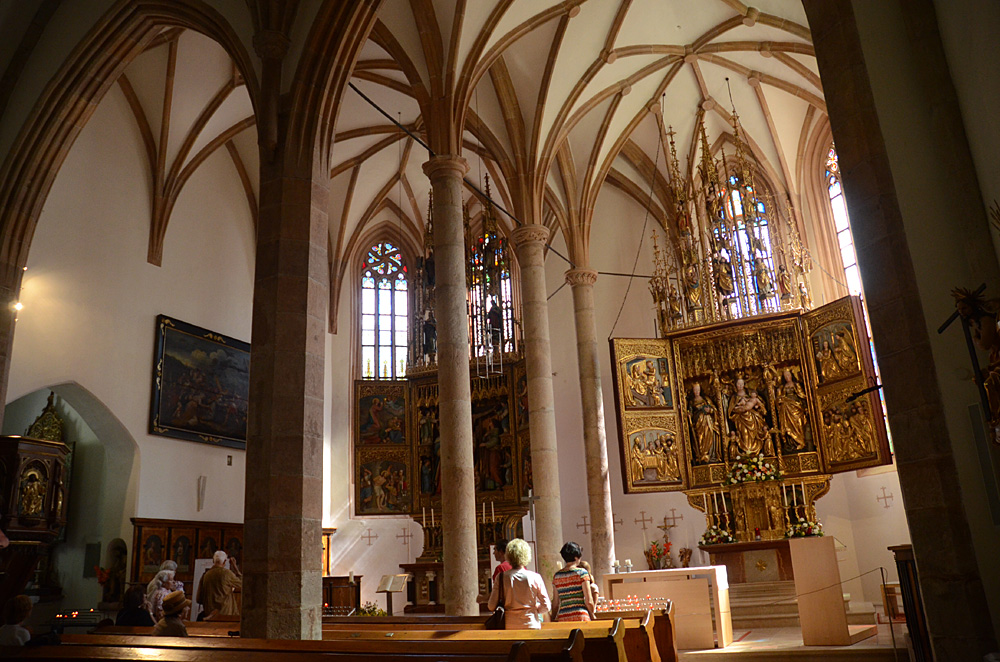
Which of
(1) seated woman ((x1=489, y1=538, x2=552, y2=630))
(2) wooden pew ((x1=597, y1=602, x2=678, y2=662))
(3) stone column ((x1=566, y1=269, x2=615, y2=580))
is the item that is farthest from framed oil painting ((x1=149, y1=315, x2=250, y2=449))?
(1) seated woman ((x1=489, y1=538, x2=552, y2=630))

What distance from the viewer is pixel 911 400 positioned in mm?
5293

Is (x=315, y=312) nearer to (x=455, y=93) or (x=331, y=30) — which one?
(x=331, y=30)

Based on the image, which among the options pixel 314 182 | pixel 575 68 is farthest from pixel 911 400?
pixel 575 68

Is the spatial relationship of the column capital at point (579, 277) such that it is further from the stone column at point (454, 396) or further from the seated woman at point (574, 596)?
the seated woman at point (574, 596)

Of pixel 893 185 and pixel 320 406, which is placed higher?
pixel 893 185

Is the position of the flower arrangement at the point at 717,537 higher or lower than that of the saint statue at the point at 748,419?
lower

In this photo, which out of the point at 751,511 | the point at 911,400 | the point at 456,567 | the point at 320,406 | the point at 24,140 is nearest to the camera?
the point at 911,400

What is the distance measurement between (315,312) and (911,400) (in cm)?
576

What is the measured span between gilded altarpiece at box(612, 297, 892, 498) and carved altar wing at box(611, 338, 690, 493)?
2cm

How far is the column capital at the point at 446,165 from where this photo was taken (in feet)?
40.6

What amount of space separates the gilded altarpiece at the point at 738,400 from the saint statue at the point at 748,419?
17mm

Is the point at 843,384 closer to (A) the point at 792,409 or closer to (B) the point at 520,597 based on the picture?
(A) the point at 792,409

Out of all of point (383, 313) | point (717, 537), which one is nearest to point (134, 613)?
point (717, 537)

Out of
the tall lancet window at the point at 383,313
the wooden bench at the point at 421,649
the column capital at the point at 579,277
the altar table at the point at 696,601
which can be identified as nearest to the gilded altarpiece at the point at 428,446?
the tall lancet window at the point at 383,313
